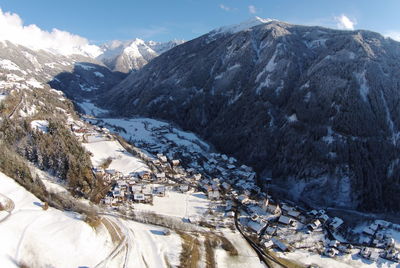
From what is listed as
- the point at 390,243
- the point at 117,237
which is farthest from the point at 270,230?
the point at 117,237

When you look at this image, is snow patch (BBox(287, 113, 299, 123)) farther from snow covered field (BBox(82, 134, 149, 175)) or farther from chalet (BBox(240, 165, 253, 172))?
snow covered field (BBox(82, 134, 149, 175))

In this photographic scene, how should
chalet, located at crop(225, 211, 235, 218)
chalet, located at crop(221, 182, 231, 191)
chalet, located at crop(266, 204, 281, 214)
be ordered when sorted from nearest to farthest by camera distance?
chalet, located at crop(225, 211, 235, 218), chalet, located at crop(266, 204, 281, 214), chalet, located at crop(221, 182, 231, 191)

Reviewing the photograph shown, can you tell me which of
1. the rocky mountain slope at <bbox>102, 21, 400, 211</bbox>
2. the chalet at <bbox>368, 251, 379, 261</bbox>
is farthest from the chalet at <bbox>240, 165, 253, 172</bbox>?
the chalet at <bbox>368, 251, 379, 261</bbox>

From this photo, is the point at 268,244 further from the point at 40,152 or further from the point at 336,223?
the point at 40,152

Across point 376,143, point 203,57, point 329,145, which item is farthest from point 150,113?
point 376,143

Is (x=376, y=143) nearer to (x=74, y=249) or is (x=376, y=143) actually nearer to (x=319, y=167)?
(x=319, y=167)
